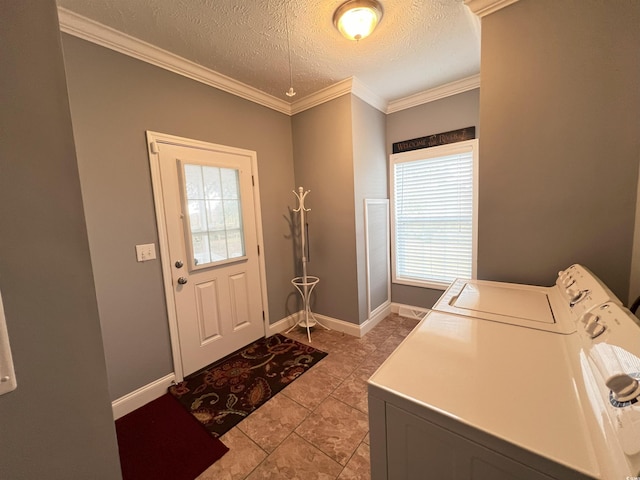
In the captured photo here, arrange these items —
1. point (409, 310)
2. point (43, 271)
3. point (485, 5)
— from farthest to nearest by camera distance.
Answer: point (409, 310) < point (485, 5) < point (43, 271)

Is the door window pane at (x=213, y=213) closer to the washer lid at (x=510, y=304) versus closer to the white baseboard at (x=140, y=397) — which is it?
the white baseboard at (x=140, y=397)

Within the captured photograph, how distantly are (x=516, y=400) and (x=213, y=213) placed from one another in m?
2.33

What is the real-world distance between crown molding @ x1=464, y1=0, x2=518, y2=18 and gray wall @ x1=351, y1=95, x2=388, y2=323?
1.18 meters

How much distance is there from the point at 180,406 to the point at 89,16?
2660mm

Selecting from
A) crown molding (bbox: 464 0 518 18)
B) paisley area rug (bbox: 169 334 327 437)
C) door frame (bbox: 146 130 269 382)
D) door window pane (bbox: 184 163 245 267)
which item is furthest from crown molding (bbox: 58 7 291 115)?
paisley area rug (bbox: 169 334 327 437)

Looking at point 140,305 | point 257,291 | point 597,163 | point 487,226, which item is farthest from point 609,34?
point 140,305

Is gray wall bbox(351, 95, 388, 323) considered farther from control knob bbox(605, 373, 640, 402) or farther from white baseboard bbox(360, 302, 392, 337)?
control knob bbox(605, 373, 640, 402)

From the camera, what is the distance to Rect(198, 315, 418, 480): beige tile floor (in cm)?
138

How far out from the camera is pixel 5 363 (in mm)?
532

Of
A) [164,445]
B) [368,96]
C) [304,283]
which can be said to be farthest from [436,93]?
[164,445]

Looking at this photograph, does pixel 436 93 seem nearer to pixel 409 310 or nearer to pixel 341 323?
pixel 409 310

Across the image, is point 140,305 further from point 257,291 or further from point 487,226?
point 487,226

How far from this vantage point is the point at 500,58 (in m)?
1.46

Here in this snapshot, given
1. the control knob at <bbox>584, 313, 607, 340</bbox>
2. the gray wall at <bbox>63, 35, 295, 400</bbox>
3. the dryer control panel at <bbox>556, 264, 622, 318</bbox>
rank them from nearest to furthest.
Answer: the control knob at <bbox>584, 313, 607, 340</bbox>, the dryer control panel at <bbox>556, 264, 622, 318</bbox>, the gray wall at <bbox>63, 35, 295, 400</bbox>
